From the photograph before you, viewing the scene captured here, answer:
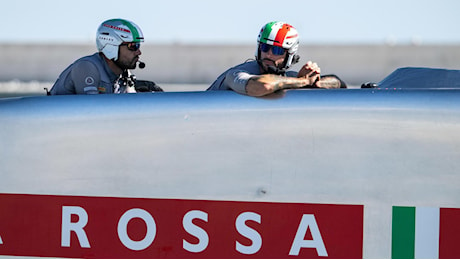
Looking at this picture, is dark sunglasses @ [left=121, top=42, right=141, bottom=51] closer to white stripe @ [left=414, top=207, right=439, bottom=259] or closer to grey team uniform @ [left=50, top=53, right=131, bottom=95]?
grey team uniform @ [left=50, top=53, right=131, bottom=95]

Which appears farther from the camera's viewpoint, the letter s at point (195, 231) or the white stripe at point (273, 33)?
the white stripe at point (273, 33)

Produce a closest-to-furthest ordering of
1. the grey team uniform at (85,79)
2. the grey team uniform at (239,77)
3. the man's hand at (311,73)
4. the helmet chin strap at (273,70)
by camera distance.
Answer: the grey team uniform at (239,77) < the man's hand at (311,73) < the helmet chin strap at (273,70) < the grey team uniform at (85,79)

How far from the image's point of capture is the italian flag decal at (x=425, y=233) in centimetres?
294

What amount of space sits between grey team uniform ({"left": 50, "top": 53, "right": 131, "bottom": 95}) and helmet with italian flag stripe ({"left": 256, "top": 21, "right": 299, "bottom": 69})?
2.59 ft

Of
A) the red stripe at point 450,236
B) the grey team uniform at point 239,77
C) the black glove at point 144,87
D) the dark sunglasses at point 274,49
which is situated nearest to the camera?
the red stripe at point 450,236

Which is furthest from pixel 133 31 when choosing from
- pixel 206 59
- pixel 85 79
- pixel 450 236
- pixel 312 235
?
pixel 206 59

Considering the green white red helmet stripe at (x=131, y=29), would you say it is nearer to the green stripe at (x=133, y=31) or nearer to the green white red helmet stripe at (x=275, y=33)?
the green stripe at (x=133, y=31)

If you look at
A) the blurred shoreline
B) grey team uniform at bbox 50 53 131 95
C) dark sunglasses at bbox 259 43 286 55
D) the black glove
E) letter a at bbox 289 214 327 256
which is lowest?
the blurred shoreline

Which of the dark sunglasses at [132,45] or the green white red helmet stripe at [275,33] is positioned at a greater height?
the green white red helmet stripe at [275,33]

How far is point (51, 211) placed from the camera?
322cm

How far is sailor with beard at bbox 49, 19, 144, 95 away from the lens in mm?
3945

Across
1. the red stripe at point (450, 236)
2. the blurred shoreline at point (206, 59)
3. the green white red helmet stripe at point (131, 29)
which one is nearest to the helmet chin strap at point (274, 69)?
the green white red helmet stripe at point (131, 29)

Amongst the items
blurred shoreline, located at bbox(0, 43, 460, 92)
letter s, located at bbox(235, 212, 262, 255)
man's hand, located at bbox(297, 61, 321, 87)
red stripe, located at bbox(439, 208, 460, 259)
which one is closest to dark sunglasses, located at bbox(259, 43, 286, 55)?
man's hand, located at bbox(297, 61, 321, 87)

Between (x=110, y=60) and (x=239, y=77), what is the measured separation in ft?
3.67
